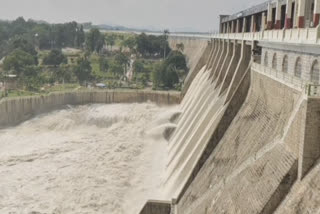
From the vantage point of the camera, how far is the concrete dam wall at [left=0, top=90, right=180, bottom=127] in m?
46.5

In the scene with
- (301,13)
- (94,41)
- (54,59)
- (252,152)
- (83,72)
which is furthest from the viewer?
(94,41)

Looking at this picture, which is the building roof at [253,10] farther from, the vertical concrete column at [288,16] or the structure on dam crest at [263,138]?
the vertical concrete column at [288,16]

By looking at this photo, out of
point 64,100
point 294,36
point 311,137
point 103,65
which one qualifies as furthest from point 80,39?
point 311,137

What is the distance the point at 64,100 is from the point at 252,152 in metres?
40.8

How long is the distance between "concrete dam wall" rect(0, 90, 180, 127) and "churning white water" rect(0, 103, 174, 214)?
8.25ft

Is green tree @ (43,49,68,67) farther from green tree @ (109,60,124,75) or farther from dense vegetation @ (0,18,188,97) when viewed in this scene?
green tree @ (109,60,124,75)

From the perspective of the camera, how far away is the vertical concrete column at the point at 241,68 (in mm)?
24922

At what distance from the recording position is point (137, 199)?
24266 millimetres

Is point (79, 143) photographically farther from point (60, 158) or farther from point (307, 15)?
point (307, 15)

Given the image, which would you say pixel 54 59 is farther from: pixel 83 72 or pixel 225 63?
pixel 225 63

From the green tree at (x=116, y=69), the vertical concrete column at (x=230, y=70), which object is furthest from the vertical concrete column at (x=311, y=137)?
the green tree at (x=116, y=69)

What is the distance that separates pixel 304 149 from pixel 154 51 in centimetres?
8755

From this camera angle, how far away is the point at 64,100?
53.3 m

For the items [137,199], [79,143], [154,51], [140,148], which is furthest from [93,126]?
[154,51]
